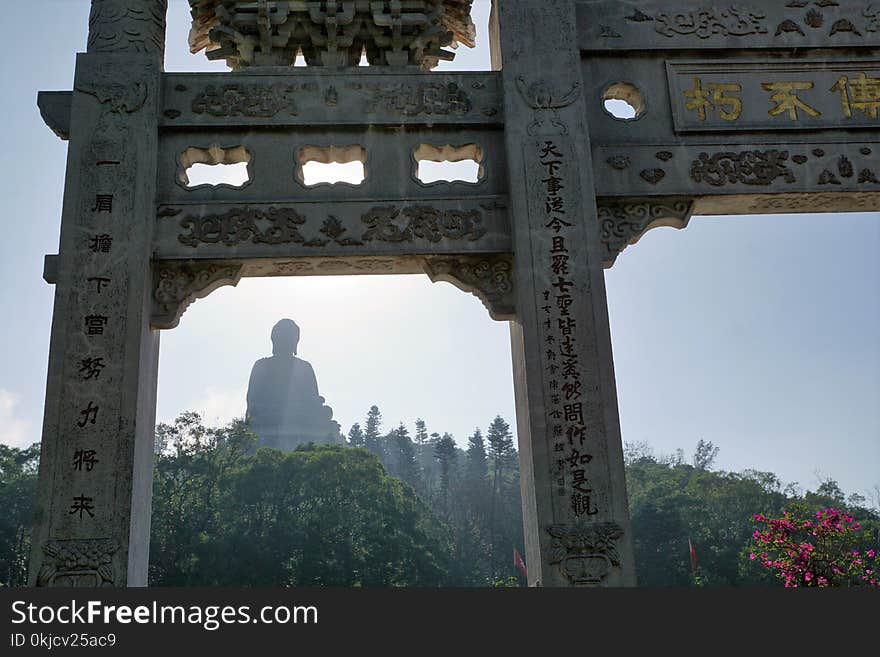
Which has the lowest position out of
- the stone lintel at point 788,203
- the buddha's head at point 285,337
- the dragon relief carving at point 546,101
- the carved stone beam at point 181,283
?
the carved stone beam at point 181,283

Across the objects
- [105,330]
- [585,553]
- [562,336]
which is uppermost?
[105,330]

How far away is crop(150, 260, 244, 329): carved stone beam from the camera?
632 centimetres

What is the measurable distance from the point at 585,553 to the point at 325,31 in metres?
4.65

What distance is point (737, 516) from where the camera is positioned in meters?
28.8

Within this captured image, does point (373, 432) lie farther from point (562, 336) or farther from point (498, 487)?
point (562, 336)

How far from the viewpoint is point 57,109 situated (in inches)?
266

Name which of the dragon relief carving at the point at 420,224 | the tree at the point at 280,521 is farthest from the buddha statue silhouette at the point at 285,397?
the dragon relief carving at the point at 420,224

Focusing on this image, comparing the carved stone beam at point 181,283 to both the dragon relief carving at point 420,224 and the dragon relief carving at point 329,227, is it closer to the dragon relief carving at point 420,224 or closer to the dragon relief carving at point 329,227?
the dragon relief carving at point 329,227

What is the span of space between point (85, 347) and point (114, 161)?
1431 millimetres

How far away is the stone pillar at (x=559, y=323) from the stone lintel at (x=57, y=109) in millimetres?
3320

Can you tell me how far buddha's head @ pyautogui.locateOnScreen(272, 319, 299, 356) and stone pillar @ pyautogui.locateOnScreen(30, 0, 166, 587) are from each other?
43.1m

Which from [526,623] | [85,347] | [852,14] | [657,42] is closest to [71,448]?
[85,347]

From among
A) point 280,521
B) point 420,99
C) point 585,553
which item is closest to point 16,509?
point 280,521

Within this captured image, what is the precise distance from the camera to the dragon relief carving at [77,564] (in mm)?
5441
